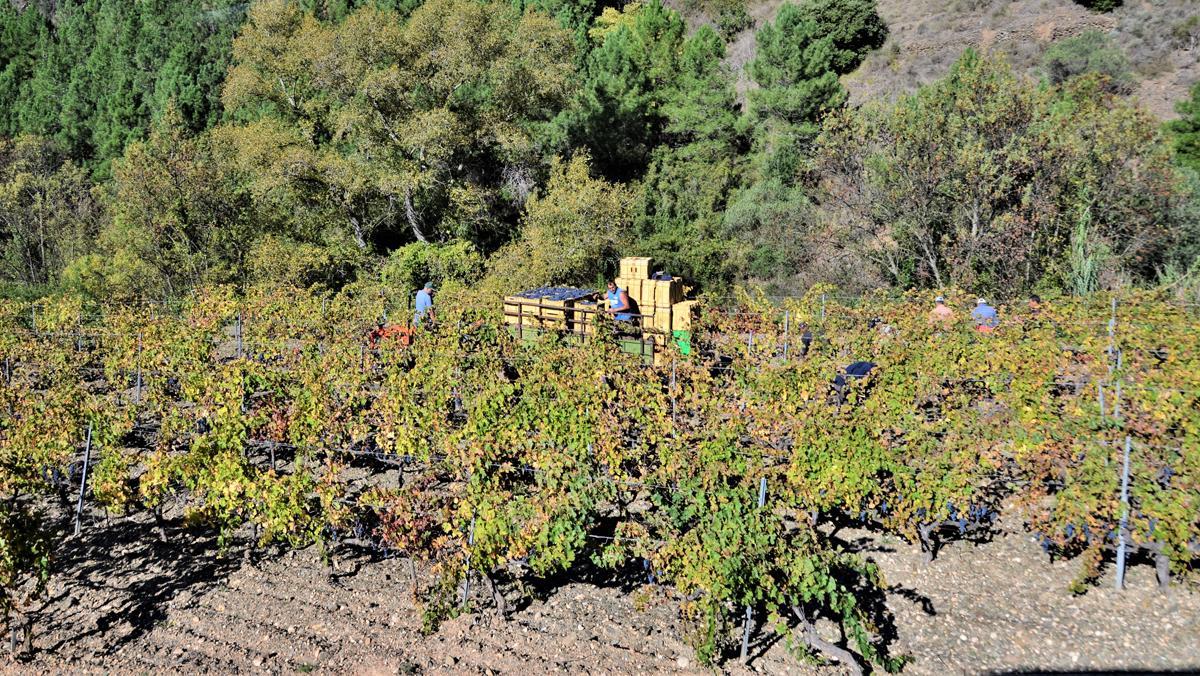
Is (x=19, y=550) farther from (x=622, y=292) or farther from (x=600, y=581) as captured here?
(x=622, y=292)

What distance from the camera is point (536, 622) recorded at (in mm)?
7434

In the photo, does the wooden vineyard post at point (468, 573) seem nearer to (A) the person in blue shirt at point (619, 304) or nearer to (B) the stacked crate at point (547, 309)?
(B) the stacked crate at point (547, 309)

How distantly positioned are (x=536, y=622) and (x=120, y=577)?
4405 mm

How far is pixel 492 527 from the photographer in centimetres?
697

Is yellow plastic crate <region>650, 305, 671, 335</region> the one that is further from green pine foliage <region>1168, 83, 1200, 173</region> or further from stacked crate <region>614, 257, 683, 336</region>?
green pine foliage <region>1168, 83, 1200, 173</region>

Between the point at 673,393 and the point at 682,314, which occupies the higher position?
the point at 673,393

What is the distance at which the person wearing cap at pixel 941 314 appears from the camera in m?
11.7

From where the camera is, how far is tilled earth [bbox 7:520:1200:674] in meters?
6.80

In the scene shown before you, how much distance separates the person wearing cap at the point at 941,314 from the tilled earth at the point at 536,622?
12.9 feet

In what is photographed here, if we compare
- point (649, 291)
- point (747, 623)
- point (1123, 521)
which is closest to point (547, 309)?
point (649, 291)

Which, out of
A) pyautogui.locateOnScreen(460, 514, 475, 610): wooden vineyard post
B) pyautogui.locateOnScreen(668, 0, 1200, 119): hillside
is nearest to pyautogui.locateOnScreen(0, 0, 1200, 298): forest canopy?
pyautogui.locateOnScreen(668, 0, 1200, 119): hillside

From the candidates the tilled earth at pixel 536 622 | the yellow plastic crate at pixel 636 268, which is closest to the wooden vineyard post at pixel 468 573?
the tilled earth at pixel 536 622

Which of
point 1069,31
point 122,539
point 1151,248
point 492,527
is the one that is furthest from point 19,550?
point 1069,31

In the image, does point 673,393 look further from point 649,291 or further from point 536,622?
point 649,291
